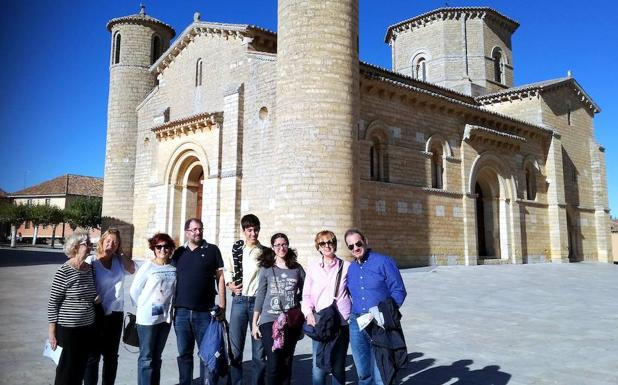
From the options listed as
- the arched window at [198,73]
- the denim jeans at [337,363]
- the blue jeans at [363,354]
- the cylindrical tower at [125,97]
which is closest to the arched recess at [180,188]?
the arched window at [198,73]

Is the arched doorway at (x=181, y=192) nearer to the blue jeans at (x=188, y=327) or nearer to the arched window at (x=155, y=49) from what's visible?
the arched window at (x=155, y=49)

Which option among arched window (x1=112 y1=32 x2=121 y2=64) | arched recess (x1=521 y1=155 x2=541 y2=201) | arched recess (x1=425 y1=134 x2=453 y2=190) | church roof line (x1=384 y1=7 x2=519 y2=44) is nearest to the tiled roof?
arched window (x1=112 y1=32 x2=121 y2=64)

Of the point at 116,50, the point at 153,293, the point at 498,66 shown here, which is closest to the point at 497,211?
the point at 498,66

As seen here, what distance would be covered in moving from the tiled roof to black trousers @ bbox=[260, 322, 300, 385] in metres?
53.4

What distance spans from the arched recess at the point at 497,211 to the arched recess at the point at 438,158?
288 cm

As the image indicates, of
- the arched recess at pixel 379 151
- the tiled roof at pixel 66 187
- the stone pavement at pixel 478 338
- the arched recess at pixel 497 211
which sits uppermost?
the tiled roof at pixel 66 187

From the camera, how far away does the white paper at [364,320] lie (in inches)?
151

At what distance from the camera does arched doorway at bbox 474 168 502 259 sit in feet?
72.0

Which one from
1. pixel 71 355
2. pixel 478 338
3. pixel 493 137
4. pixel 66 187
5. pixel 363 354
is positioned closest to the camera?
pixel 71 355

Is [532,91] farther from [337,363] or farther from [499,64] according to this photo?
[337,363]

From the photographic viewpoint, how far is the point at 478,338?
675cm

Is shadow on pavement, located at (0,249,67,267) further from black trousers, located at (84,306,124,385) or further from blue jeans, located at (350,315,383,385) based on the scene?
blue jeans, located at (350,315,383,385)

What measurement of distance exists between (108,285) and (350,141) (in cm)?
990

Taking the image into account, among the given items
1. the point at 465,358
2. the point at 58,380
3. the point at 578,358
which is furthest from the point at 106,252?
the point at 578,358
